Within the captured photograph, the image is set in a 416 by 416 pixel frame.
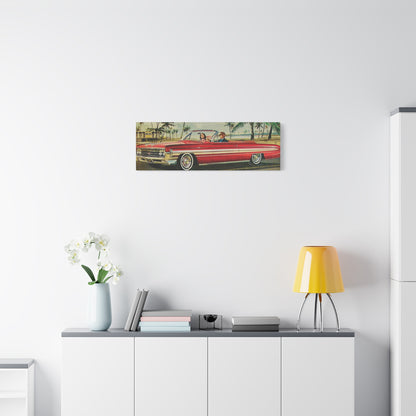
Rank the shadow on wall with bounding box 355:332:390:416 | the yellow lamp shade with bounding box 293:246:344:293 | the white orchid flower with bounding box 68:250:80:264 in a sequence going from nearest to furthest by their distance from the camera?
the yellow lamp shade with bounding box 293:246:344:293
the white orchid flower with bounding box 68:250:80:264
the shadow on wall with bounding box 355:332:390:416

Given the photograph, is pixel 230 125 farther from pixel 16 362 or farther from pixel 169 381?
pixel 16 362

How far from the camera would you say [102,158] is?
131 inches

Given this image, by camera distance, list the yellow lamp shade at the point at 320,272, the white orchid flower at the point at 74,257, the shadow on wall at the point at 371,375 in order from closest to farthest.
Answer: the yellow lamp shade at the point at 320,272, the white orchid flower at the point at 74,257, the shadow on wall at the point at 371,375

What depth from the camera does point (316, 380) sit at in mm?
3100

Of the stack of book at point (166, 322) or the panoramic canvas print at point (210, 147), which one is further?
the panoramic canvas print at point (210, 147)

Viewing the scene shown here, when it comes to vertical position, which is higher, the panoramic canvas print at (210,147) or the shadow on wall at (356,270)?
the panoramic canvas print at (210,147)

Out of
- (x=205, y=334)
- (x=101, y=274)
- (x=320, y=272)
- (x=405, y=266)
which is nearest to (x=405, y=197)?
(x=405, y=266)

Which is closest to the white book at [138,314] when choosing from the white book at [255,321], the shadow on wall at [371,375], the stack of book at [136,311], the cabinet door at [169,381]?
the stack of book at [136,311]

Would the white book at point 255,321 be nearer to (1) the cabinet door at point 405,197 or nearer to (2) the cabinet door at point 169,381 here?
(2) the cabinet door at point 169,381

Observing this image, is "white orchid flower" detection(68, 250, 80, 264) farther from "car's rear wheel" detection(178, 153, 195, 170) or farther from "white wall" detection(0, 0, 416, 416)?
"car's rear wheel" detection(178, 153, 195, 170)

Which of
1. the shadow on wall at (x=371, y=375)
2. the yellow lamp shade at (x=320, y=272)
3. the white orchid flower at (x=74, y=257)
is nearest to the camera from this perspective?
the yellow lamp shade at (x=320, y=272)

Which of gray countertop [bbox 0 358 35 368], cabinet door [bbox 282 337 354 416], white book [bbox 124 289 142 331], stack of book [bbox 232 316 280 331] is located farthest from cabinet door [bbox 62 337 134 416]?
cabinet door [bbox 282 337 354 416]

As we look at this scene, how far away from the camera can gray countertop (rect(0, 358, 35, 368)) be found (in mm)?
3146

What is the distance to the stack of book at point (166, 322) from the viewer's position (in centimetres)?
313
